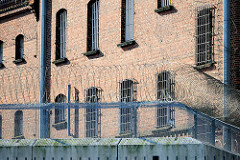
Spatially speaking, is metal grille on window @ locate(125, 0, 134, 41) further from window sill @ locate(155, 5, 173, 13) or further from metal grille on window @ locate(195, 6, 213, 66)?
metal grille on window @ locate(195, 6, 213, 66)

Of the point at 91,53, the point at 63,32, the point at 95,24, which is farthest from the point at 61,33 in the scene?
the point at 91,53

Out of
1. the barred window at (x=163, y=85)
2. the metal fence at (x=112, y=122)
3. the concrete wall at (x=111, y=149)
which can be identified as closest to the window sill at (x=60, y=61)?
the barred window at (x=163, y=85)

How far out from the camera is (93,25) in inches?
1072

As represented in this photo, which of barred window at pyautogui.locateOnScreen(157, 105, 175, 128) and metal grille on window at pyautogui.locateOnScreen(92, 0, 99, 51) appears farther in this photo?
metal grille on window at pyautogui.locateOnScreen(92, 0, 99, 51)

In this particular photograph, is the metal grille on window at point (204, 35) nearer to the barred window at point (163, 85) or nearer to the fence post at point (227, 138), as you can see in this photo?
the barred window at point (163, 85)

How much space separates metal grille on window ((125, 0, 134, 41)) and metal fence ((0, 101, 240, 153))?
34.1ft

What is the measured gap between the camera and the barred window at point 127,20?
2512 cm

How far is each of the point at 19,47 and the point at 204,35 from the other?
12.3 metres

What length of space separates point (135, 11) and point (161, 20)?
167 cm

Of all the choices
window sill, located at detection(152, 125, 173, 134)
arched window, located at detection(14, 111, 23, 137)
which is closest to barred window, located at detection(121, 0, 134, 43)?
arched window, located at detection(14, 111, 23, 137)

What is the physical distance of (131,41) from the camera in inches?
966

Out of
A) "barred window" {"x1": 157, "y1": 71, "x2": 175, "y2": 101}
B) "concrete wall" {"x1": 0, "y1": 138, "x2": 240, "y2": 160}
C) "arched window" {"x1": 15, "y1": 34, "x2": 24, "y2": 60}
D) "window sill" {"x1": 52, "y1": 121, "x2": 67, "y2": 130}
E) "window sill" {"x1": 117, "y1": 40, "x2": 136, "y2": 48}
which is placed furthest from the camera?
"arched window" {"x1": 15, "y1": 34, "x2": 24, "y2": 60}

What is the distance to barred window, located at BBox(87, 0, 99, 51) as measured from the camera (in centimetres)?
2700

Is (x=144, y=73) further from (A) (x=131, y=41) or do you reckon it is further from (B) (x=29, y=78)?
(B) (x=29, y=78)
